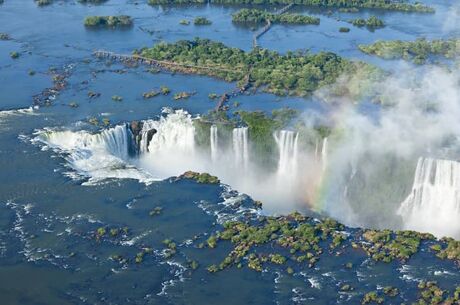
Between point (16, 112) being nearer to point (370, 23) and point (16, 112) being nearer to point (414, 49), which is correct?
point (414, 49)

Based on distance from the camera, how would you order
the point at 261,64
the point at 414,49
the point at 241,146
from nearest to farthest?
the point at 241,146 → the point at 261,64 → the point at 414,49

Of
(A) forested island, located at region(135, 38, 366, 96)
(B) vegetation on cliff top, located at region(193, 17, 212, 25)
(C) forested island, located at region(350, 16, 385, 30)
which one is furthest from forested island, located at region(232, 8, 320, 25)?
(A) forested island, located at region(135, 38, 366, 96)

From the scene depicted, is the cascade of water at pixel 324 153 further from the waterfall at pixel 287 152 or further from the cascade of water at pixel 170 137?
the cascade of water at pixel 170 137

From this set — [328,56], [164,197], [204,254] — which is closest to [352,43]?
[328,56]

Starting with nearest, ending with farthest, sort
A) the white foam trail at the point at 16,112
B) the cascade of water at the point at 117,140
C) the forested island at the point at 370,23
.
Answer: the cascade of water at the point at 117,140 → the white foam trail at the point at 16,112 → the forested island at the point at 370,23

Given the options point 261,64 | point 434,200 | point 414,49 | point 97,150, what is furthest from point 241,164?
point 414,49

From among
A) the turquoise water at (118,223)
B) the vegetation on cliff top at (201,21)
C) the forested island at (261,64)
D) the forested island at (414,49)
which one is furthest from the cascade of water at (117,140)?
the vegetation on cliff top at (201,21)

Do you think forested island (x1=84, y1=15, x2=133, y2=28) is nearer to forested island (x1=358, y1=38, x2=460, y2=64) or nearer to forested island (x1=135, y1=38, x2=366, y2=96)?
forested island (x1=135, y1=38, x2=366, y2=96)

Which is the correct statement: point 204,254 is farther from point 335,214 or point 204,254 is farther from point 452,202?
point 452,202
